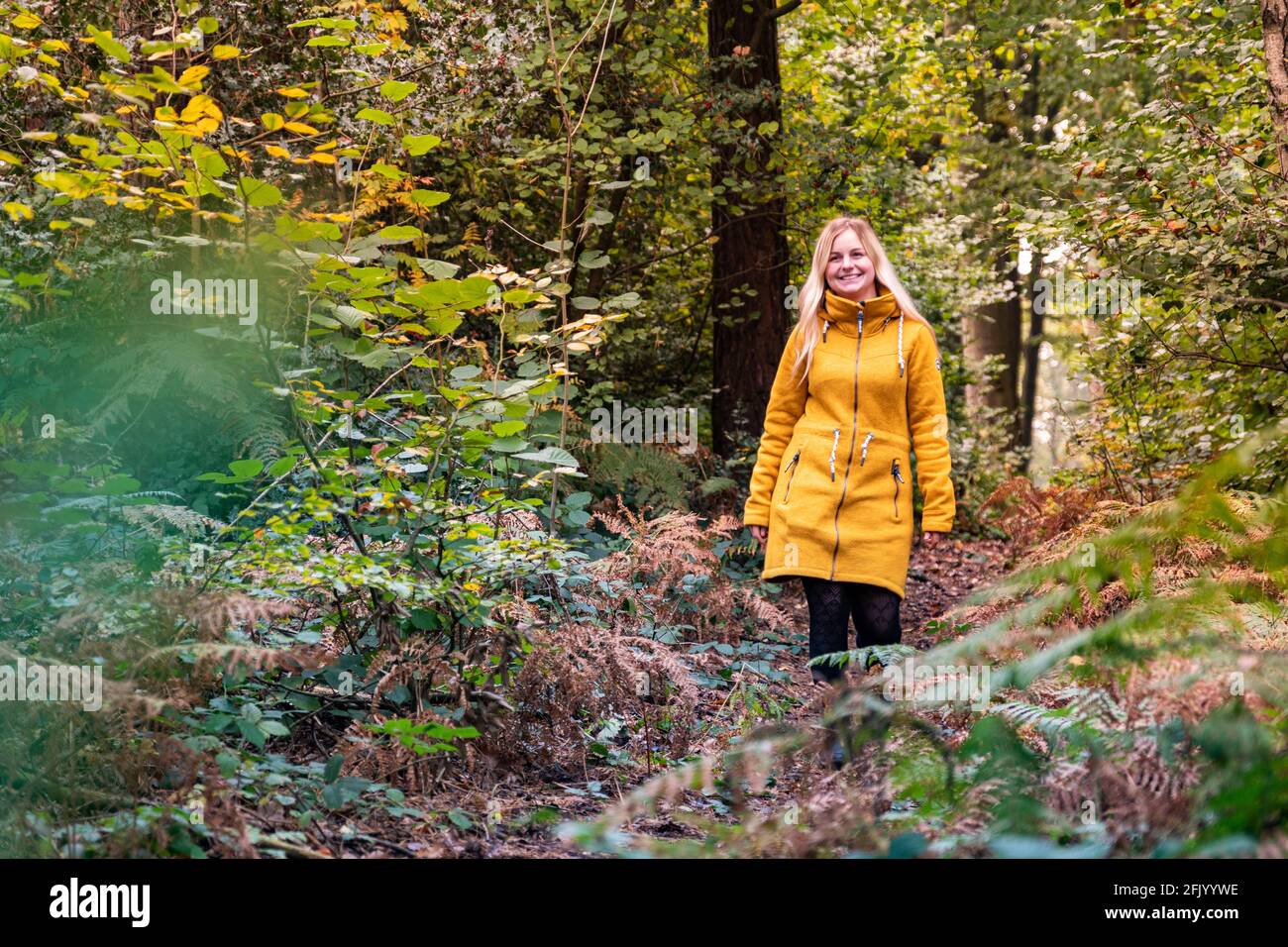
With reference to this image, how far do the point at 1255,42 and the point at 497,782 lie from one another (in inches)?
236

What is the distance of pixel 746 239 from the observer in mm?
10023

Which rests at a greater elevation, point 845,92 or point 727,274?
point 845,92

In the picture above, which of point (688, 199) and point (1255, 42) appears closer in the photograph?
point (1255, 42)

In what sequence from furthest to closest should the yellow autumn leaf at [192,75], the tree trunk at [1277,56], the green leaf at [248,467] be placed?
the tree trunk at [1277,56] < the green leaf at [248,467] < the yellow autumn leaf at [192,75]

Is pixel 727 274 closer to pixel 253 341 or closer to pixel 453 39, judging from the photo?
pixel 453 39

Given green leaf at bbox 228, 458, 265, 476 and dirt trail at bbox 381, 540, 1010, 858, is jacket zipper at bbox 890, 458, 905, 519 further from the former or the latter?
green leaf at bbox 228, 458, 265, 476

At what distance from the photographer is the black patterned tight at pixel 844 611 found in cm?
488

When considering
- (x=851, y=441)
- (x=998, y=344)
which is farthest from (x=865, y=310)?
(x=998, y=344)

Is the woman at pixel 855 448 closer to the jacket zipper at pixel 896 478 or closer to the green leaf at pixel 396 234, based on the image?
the jacket zipper at pixel 896 478

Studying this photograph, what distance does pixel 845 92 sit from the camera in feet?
37.1

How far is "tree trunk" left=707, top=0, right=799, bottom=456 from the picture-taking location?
31.0ft

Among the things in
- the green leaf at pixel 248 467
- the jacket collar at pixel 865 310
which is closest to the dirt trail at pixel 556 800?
the green leaf at pixel 248 467
